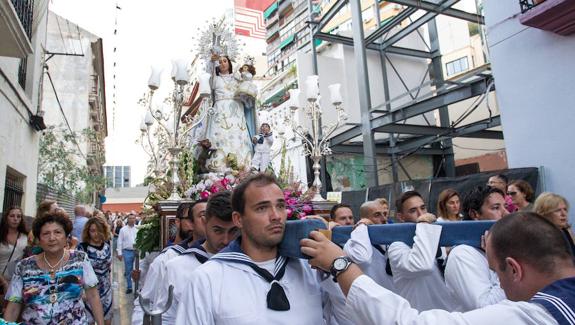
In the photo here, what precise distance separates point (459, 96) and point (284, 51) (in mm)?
30970

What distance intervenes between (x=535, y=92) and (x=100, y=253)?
7.47 meters

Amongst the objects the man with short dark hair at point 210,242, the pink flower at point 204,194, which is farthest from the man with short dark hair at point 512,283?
the pink flower at point 204,194

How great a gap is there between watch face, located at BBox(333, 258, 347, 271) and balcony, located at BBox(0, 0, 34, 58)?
5.64 m

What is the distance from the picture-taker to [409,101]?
14164 mm

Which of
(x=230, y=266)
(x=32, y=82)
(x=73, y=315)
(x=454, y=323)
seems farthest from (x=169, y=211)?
(x=32, y=82)

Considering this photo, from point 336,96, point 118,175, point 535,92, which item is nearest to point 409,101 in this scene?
point 535,92

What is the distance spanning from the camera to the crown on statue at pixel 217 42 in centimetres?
646

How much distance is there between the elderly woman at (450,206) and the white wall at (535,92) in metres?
4.20

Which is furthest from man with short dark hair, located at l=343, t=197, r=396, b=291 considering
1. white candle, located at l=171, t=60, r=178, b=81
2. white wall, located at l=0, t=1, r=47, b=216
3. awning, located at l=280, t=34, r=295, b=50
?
awning, located at l=280, t=34, r=295, b=50

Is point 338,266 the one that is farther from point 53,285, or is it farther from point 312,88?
point 312,88

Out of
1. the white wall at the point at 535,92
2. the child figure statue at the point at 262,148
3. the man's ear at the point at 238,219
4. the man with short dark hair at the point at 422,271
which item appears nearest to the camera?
the man's ear at the point at 238,219

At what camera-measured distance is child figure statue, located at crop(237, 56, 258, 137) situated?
6.23m

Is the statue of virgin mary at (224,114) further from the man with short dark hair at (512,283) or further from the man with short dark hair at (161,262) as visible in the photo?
the man with short dark hair at (512,283)

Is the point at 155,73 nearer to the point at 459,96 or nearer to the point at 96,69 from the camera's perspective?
the point at 459,96
